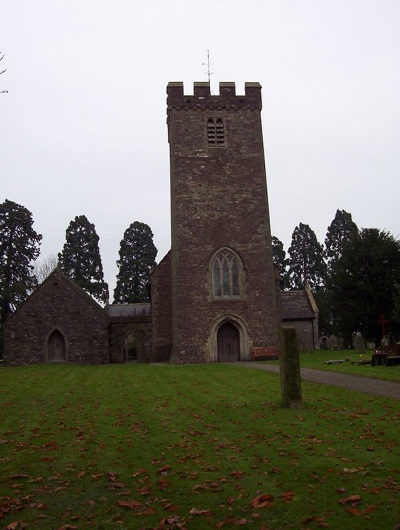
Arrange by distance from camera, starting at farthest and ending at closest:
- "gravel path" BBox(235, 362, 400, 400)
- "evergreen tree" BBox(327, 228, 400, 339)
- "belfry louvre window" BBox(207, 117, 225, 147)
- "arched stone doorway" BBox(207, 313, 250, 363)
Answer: "evergreen tree" BBox(327, 228, 400, 339) < "belfry louvre window" BBox(207, 117, 225, 147) < "arched stone doorway" BBox(207, 313, 250, 363) < "gravel path" BBox(235, 362, 400, 400)

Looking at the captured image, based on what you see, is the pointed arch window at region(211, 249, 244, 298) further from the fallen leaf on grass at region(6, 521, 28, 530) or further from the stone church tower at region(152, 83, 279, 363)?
the fallen leaf on grass at region(6, 521, 28, 530)

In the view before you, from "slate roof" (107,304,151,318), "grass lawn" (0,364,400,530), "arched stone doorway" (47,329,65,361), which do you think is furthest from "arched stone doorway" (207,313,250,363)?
"grass lawn" (0,364,400,530)

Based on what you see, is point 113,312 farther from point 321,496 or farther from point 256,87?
point 321,496

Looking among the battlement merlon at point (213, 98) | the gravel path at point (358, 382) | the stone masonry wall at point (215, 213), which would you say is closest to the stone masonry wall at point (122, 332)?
the stone masonry wall at point (215, 213)

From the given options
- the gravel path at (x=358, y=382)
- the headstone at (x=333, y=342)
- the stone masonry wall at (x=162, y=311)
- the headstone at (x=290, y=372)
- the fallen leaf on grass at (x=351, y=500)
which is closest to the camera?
the fallen leaf on grass at (x=351, y=500)

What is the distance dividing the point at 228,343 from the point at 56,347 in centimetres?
1104

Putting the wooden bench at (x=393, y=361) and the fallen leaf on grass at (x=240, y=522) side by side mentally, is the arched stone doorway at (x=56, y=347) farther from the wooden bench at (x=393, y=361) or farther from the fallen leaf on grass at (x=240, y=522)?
the fallen leaf on grass at (x=240, y=522)

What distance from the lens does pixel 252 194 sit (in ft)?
94.8

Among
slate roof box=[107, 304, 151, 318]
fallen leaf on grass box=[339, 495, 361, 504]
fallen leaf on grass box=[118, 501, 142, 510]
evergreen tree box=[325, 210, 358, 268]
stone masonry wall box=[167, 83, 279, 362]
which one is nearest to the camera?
fallen leaf on grass box=[339, 495, 361, 504]

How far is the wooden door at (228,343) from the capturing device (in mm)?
28062

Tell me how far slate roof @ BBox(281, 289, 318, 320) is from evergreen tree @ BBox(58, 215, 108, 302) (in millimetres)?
18496

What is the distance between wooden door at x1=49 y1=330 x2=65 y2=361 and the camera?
1236 inches

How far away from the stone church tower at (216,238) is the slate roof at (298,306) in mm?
12774

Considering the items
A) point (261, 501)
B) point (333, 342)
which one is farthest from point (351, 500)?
point (333, 342)
